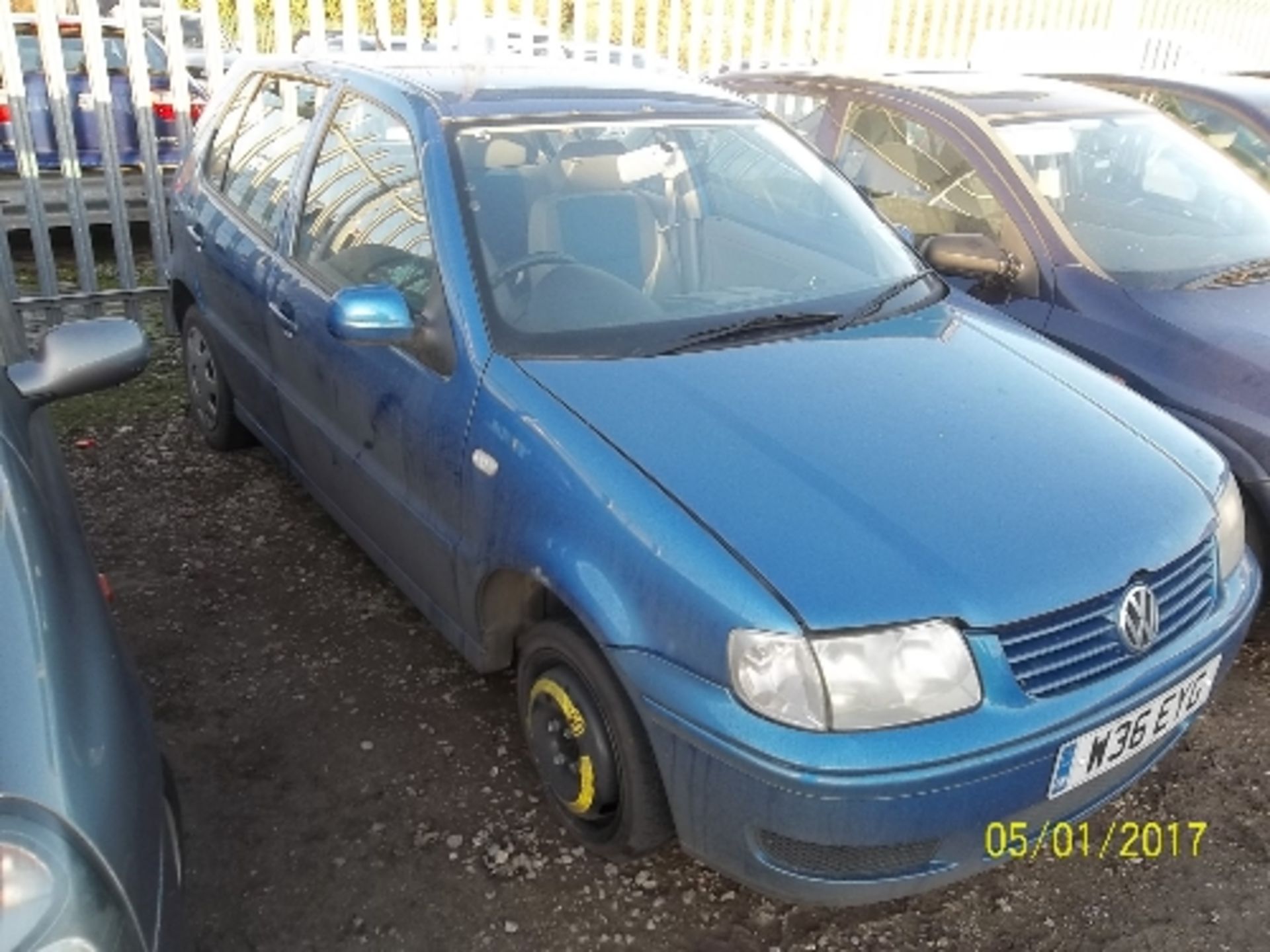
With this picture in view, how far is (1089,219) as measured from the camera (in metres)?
4.14

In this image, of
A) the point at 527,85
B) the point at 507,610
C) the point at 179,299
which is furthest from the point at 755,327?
the point at 179,299

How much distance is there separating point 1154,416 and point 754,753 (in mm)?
1484

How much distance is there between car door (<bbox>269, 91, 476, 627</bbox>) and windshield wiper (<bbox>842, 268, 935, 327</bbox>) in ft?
3.40

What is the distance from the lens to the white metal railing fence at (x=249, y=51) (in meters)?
5.61

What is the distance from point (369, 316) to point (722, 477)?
0.99 meters

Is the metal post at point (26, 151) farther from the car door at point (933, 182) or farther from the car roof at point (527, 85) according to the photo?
the car door at point (933, 182)

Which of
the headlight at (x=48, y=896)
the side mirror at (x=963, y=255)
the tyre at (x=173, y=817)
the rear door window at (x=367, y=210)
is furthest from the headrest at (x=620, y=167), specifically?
the headlight at (x=48, y=896)

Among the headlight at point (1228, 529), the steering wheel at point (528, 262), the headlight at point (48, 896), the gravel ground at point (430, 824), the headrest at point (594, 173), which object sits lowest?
the gravel ground at point (430, 824)

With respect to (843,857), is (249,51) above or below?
above

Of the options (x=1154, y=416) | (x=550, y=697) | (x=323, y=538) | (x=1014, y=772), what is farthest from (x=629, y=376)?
(x=323, y=538)

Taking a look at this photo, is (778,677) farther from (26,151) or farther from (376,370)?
(26,151)

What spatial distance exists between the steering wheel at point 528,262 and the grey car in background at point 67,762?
1.10 meters

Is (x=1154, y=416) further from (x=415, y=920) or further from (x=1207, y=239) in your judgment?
(x=415, y=920)
